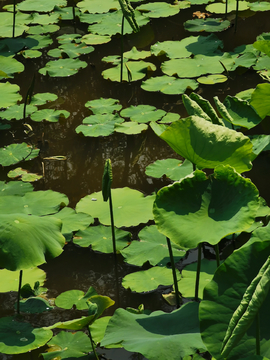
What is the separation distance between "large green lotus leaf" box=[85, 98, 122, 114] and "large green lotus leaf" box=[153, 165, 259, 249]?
6.93ft

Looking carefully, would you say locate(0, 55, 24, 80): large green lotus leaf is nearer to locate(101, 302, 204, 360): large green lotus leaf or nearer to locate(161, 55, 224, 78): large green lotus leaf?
locate(161, 55, 224, 78): large green lotus leaf

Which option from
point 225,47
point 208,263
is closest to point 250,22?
point 225,47

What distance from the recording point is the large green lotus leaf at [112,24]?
16.6 feet

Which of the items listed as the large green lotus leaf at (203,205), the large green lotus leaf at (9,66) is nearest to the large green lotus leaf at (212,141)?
the large green lotus leaf at (203,205)

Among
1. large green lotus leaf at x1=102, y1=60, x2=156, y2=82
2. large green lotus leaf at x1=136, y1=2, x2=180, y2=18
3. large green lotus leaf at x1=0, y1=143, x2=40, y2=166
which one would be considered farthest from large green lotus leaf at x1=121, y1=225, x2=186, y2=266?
large green lotus leaf at x1=136, y1=2, x2=180, y2=18

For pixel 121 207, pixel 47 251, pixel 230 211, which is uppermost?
pixel 230 211

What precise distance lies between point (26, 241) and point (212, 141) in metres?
0.87

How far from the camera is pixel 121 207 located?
2.74 meters

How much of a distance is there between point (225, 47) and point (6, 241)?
354 cm

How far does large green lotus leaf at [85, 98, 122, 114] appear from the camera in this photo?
3.76 metres

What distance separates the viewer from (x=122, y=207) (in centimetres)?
273

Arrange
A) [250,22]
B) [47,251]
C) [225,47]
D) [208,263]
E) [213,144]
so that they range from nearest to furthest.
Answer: [213,144], [47,251], [208,263], [225,47], [250,22]

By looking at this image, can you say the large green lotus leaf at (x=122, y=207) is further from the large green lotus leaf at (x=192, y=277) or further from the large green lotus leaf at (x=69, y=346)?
the large green lotus leaf at (x=69, y=346)

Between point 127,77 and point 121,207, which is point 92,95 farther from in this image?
point 121,207
